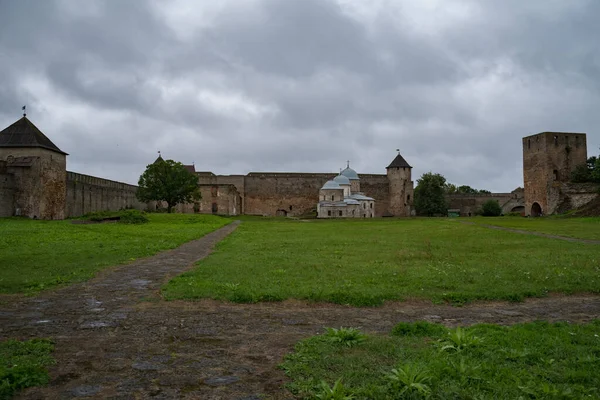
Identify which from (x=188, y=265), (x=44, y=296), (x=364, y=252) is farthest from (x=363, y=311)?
(x=364, y=252)

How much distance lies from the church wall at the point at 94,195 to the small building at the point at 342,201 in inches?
976

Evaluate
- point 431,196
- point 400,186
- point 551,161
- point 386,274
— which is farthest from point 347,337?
point 400,186

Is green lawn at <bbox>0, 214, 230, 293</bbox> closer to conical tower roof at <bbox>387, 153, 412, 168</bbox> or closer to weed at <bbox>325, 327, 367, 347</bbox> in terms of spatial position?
weed at <bbox>325, 327, 367, 347</bbox>

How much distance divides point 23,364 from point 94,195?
45902 millimetres

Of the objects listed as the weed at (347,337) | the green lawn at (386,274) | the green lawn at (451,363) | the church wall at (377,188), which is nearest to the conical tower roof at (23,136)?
the green lawn at (386,274)

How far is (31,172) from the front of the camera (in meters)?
35.6

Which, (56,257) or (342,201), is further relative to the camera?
(342,201)

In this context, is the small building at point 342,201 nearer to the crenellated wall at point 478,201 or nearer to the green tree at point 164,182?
the green tree at point 164,182

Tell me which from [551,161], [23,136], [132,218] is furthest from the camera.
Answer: [551,161]

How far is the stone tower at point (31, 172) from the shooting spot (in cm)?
3547

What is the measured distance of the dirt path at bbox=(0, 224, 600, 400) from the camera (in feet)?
13.6

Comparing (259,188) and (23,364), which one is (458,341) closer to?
(23,364)

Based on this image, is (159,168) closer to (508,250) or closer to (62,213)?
(62,213)

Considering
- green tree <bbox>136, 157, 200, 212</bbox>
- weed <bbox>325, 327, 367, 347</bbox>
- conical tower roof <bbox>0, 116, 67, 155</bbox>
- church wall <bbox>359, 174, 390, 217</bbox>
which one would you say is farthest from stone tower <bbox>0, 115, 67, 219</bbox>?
church wall <bbox>359, 174, 390, 217</bbox>
